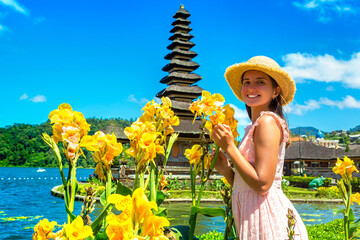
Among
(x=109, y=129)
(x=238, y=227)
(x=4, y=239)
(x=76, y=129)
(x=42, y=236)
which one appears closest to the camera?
(x=42, y=236)

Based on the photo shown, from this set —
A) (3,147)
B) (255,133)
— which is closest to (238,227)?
(255,133)

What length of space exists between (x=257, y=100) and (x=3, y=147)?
3688 inches

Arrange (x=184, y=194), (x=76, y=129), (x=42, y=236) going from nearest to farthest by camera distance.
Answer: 1. (x=42, y=236)
2. (x=76, y=129)
3. (x=184, y=194)

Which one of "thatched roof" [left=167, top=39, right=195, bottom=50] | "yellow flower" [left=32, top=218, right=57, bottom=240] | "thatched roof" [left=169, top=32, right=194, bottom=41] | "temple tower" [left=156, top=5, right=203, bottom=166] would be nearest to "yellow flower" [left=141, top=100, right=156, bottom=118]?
"yellow flower" [left=32, top=218, right=57, bottom=240]

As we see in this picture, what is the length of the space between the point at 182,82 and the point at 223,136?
21242 mm

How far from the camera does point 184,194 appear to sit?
15.0m

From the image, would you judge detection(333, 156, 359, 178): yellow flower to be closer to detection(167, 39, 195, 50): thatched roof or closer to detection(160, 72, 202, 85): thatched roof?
detection(160, 72, 202, 85): thatched roof

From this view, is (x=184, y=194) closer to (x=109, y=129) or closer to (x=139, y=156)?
(x=109, y=129)

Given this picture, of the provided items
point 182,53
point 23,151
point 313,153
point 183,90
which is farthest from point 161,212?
point 23,151

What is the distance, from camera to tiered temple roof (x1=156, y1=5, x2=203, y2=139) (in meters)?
21.3

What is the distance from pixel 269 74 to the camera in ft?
6.57

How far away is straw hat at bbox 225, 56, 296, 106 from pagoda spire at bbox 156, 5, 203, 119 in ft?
60.0

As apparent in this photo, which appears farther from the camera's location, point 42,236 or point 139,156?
point 139,156

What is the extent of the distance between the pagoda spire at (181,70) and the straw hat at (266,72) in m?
18.3
